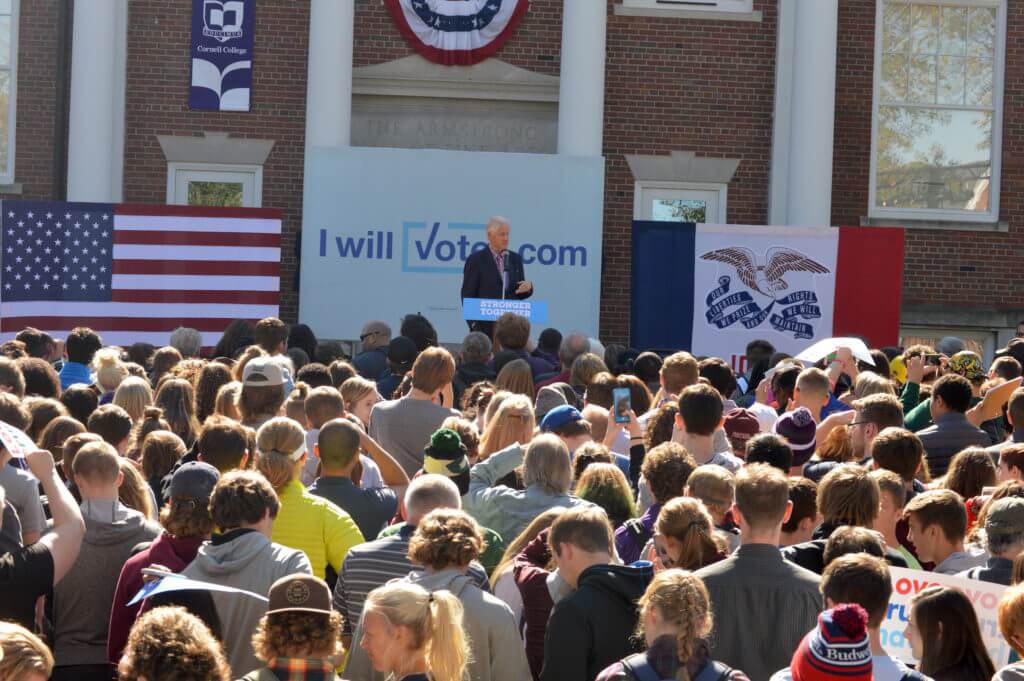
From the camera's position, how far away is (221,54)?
18.8 m

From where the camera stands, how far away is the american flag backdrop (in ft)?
50.8

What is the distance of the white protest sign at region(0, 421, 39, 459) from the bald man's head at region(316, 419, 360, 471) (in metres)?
1.37

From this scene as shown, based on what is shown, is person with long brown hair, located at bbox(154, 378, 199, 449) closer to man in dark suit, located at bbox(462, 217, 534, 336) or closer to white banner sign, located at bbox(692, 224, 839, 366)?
man in dark suit, located at bbox(462, 217, 534, 336)

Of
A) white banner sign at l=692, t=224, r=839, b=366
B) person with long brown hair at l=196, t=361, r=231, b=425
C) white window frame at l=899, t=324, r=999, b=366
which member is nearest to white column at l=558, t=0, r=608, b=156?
white banner sign at l=692, t=224, r=839, b=366

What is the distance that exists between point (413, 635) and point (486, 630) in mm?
767

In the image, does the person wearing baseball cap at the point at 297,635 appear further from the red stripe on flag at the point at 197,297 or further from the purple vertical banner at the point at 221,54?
the purple vertical banner at the point at 221,54

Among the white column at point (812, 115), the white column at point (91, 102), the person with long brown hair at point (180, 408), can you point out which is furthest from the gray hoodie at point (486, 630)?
the white column at point (91, 102)

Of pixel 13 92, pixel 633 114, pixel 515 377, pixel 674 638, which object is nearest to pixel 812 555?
pixel 674 638

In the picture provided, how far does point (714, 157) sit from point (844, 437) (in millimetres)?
12015

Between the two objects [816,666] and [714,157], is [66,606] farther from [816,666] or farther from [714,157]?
[714,157]

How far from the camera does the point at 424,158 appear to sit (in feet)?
54.6

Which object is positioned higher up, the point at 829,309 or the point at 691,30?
the point at 691,30

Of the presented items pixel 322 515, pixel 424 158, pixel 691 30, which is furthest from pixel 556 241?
pixel 322 515

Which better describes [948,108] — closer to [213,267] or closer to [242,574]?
[213,267]
